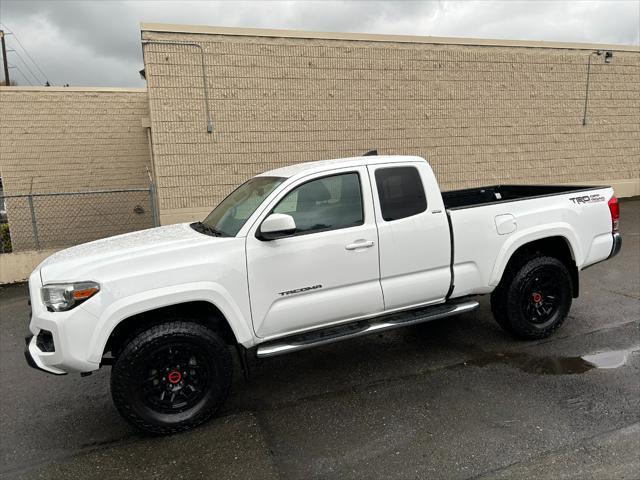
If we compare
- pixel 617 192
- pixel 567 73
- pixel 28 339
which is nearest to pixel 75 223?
pixel 28 339

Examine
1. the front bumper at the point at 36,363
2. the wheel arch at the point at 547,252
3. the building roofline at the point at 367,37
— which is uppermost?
the building roofline at the point at 367,37

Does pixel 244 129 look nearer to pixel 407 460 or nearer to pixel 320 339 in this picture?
pixel 320 339

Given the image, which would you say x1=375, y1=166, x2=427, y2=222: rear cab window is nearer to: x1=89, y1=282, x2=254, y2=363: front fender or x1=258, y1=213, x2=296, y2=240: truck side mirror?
x1=258, y1=213, x2=296, y2=240: truck side mirror

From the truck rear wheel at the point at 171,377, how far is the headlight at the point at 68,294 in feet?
1.48

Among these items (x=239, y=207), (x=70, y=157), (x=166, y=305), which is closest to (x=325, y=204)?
(x=239, y=207)

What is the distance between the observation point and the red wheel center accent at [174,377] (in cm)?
341

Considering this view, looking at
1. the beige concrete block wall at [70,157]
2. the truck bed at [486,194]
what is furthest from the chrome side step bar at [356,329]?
the beige concrete block wall at [70,157]

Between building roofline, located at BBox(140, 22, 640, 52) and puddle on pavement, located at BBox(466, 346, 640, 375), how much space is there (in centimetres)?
793

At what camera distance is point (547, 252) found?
4961mm

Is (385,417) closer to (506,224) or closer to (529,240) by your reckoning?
(506,224)

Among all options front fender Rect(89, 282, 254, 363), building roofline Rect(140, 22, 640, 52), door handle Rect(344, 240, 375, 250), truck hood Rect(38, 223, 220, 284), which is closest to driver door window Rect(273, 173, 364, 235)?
door handle Rect(344, 240, 375, 250)

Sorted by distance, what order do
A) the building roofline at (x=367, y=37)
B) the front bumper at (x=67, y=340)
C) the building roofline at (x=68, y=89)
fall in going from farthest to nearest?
the building roofline at (x=68, y=89) < the building roofline at (x=367, y=37) < the front bumper at (x=67, y=340)

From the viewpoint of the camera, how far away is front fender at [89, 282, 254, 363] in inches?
124

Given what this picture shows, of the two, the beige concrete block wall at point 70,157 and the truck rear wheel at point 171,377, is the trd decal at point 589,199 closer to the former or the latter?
the truck rear wheel at point 171,377
